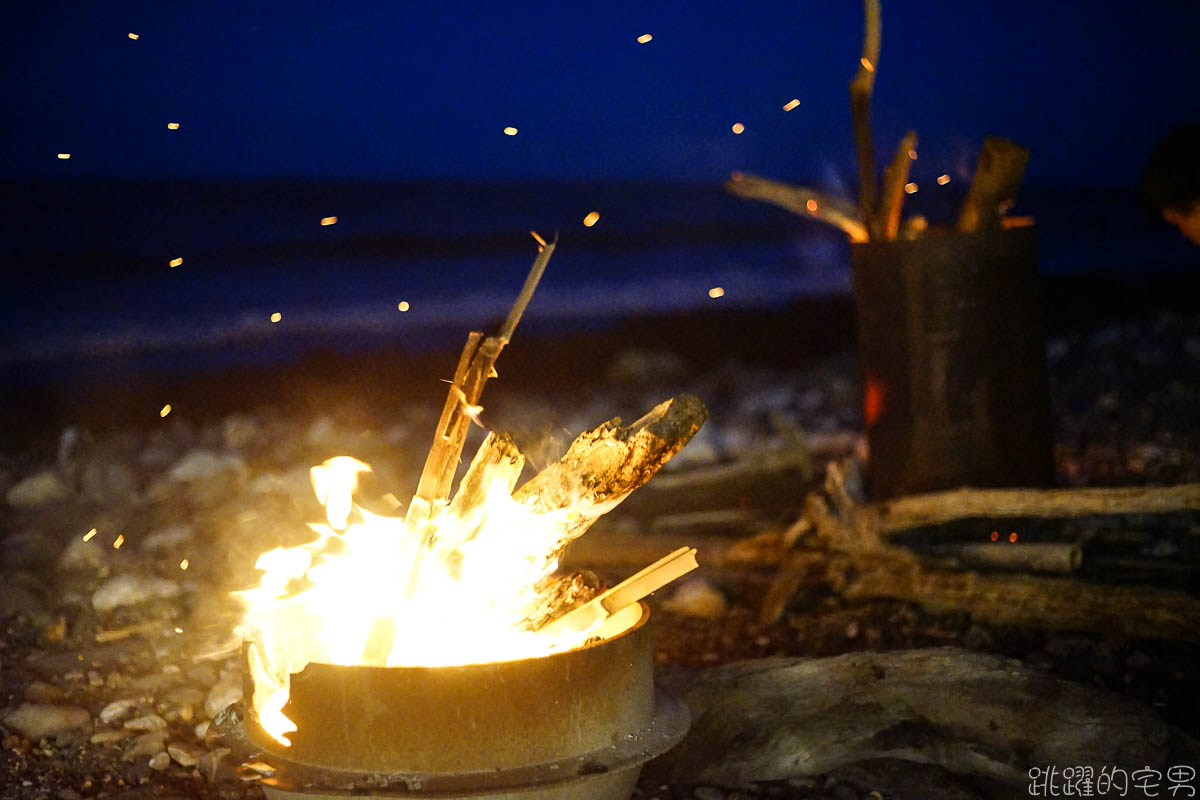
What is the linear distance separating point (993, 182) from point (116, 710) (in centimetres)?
397

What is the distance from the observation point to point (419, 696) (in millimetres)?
2588

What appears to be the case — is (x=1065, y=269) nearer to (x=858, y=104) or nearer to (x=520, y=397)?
(x=520, y=397)

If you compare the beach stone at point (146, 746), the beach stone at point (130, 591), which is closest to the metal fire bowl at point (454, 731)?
the beach stone at point (146, 746)

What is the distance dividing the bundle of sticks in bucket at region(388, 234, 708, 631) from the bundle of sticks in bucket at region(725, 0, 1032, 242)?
2.45 metres

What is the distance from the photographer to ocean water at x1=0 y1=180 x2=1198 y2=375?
11.4m

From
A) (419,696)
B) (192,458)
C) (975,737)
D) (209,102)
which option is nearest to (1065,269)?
(209,102)

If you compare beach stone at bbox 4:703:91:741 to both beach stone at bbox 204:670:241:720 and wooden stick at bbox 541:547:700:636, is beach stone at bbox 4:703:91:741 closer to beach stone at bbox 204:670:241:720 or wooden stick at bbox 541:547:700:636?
beach stone at bbox 204:670:241:720

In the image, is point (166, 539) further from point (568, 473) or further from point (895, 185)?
point (895, 185)

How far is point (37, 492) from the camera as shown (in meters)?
6.52

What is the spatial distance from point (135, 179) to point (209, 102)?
150 inches

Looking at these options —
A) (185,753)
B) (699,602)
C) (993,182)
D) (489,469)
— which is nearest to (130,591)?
(185,753)

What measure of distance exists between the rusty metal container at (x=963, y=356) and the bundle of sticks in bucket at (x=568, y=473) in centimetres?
233

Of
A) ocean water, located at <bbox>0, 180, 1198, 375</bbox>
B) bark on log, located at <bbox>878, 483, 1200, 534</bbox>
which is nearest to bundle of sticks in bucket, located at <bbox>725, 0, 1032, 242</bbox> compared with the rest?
bark on log, located at <bbox>878, 483, 1200, 534</bbox>

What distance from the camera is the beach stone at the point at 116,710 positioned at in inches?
153
